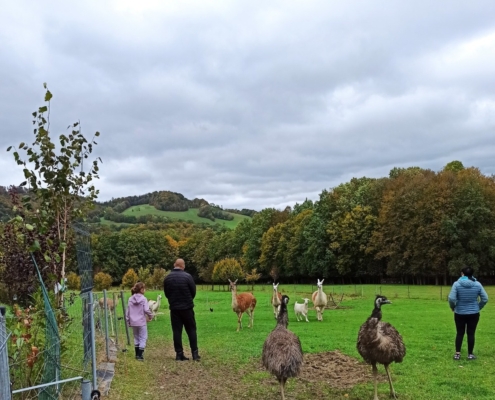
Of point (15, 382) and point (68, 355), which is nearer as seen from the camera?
point (15, 382)

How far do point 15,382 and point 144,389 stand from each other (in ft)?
8.40

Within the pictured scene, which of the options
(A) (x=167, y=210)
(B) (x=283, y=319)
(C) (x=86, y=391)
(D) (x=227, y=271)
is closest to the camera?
(C) (x=86, y=391)

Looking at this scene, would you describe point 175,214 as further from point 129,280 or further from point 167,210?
point 129,280

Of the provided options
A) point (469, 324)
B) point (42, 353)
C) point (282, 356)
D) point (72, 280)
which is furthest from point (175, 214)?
point (42, 353)

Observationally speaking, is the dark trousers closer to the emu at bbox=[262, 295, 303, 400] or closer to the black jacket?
the black jacket

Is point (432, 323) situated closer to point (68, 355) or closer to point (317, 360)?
point (317, 360)

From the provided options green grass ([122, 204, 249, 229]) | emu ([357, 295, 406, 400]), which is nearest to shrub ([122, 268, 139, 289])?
emu ([357, 295, 406, 400])

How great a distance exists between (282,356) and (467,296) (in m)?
4.92

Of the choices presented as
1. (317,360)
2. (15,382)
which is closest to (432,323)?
(317,360)

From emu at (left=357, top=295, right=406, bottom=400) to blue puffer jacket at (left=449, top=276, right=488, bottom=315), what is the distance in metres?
2.94

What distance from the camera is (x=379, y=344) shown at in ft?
25.0

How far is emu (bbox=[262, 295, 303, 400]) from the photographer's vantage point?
7.32m

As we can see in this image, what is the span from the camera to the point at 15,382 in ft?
19.5

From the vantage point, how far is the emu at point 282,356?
732cm
